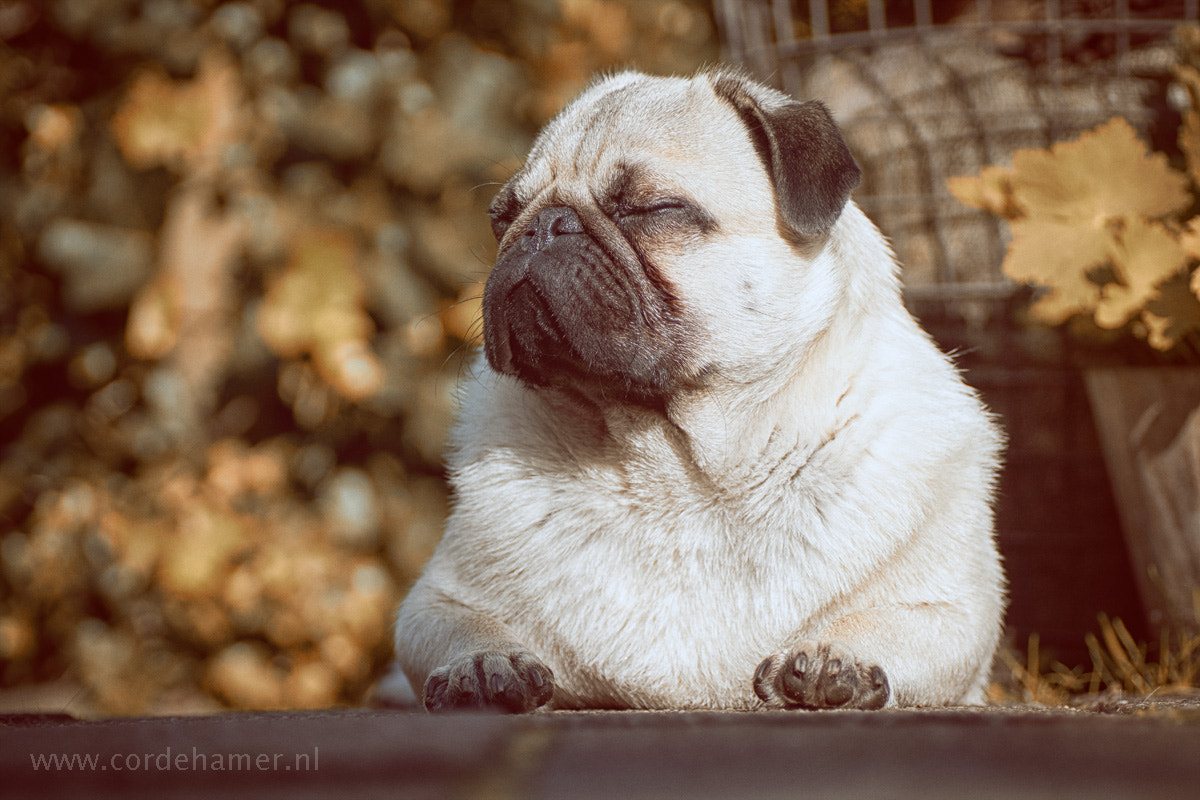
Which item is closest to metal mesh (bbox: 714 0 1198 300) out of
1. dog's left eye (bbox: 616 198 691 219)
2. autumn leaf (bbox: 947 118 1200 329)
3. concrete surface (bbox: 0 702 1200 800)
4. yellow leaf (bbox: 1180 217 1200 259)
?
autumn leaf (bbox: 947 118 1200 329)

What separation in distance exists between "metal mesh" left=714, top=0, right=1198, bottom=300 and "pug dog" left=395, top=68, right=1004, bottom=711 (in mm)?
851

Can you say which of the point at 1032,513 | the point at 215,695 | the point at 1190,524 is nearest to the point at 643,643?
the point at 1190,524

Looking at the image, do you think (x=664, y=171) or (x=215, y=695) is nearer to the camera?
(x=664, y=171)

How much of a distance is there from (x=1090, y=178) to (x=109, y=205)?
2.29m

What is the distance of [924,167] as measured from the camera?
7.93 ft

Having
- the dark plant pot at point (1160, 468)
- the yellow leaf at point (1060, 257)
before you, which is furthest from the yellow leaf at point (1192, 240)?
the dark plant pot at point (1160, 468)

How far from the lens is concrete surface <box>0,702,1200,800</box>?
67cm

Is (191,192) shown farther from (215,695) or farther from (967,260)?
(967,260)

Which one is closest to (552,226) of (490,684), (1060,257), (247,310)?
(490,684)

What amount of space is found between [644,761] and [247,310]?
2157mm

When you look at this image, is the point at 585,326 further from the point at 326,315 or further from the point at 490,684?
the point at 326,315

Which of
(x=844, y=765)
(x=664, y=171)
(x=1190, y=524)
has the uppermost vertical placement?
(x=664, y=171)

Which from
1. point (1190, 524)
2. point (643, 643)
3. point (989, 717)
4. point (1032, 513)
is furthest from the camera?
point (1032, 513)

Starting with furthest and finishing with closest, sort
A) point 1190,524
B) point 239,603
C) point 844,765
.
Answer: point 239,603 < point 1190,524 < point 844,765
